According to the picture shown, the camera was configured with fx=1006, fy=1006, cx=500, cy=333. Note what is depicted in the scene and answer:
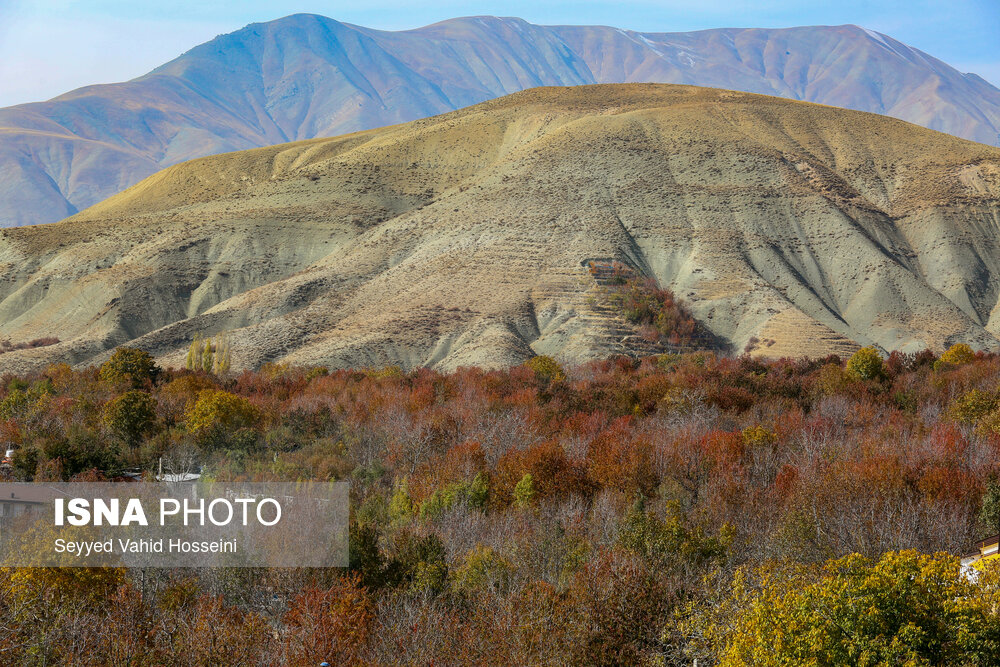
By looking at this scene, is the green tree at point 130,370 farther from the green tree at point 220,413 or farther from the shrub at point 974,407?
the shrub at point 974,407

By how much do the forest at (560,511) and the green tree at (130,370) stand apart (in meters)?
0.23

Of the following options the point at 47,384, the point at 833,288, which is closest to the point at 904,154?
the point at 833,288

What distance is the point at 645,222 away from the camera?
117m

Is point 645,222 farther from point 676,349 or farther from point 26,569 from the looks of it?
point 26,569

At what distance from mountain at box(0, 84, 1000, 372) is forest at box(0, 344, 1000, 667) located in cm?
1731

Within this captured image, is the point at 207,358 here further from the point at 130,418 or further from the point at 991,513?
the point at 991,513

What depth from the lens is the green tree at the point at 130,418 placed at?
54375 millimetres

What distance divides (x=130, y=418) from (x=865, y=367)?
47933mm

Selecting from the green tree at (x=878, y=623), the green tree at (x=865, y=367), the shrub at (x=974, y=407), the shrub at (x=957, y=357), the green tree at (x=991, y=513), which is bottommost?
the shrub at (x=957, y=357)

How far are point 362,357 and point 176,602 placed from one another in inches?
2638

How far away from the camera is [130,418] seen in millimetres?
54656

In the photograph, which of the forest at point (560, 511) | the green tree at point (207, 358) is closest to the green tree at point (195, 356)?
the green tree at point (207, 358)

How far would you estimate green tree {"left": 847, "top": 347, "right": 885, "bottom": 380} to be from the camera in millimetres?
69500

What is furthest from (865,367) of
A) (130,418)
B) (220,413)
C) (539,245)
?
(130,418)
